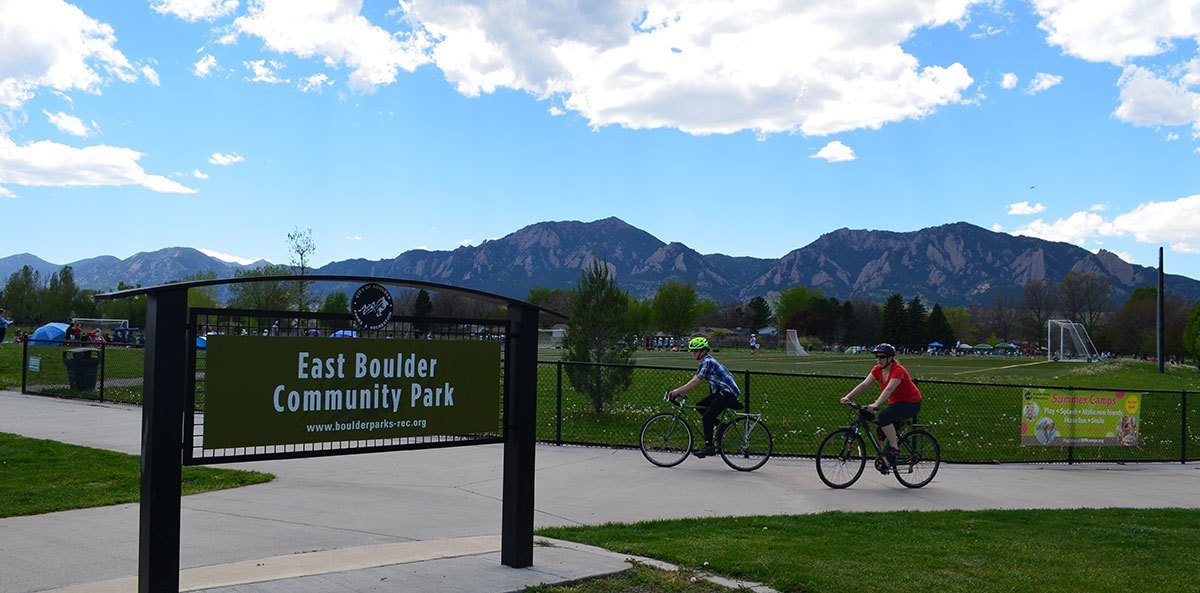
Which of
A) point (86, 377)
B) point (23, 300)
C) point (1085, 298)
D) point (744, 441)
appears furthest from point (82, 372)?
point (1085, 298)

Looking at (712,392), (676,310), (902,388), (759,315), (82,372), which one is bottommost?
(82,372)

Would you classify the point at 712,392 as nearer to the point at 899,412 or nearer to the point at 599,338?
the point at 899,412

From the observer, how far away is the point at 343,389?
18.6 feet

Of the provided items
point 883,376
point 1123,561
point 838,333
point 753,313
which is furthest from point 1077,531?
point 753,313

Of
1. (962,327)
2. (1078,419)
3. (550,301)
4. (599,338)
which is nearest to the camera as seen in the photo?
(1078,419)

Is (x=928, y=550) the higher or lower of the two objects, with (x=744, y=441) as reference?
lower

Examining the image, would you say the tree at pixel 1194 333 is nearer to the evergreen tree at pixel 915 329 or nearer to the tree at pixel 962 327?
the evergreen tree at pixel 915 329

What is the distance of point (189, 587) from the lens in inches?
217

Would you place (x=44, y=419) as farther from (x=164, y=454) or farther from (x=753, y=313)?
(x=753, y=313)

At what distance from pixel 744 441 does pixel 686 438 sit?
0.76m

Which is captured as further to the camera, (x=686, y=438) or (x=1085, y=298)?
(x=1085, y=298)

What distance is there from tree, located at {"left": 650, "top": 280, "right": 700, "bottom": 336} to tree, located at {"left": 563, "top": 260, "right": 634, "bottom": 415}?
142m

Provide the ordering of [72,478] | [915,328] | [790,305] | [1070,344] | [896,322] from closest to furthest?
[72,478]
[1070,344]
[896,322]
[915,328]
[790,305]

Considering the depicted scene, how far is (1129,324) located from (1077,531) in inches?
4804
